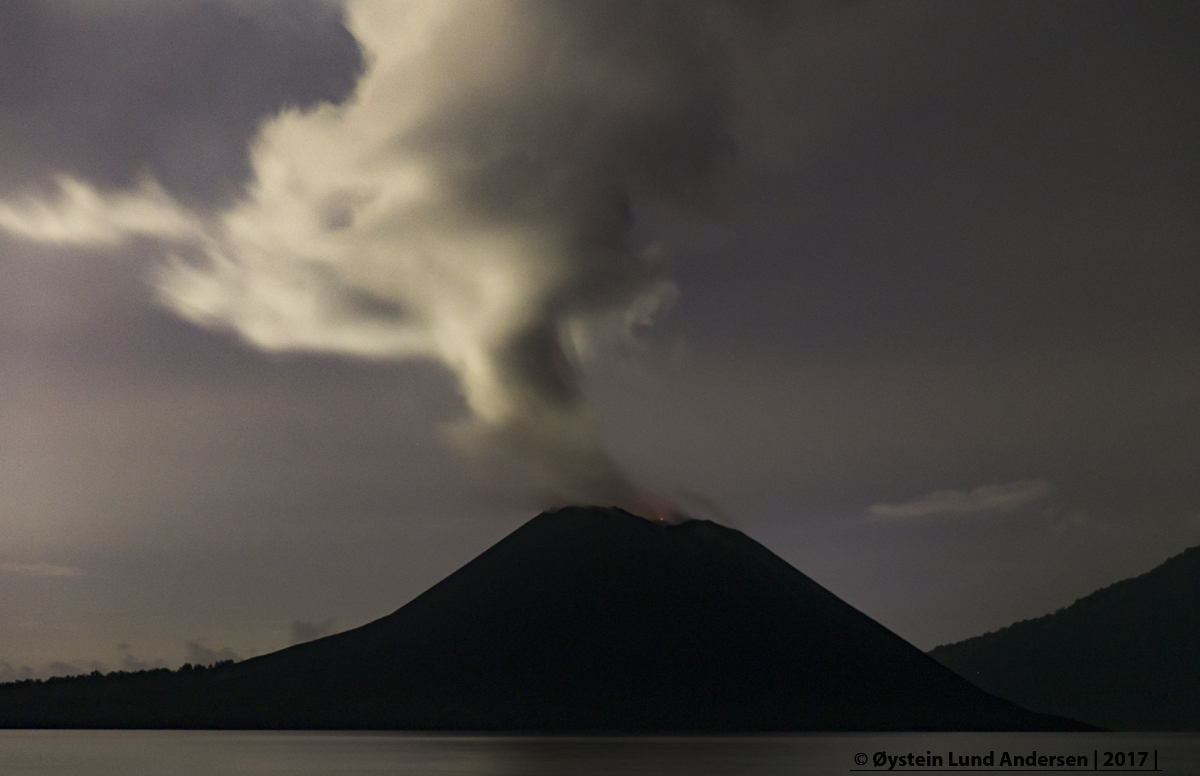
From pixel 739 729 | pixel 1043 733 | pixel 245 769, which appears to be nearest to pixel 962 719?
pixel 1043 733

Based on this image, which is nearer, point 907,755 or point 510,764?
point 510,764

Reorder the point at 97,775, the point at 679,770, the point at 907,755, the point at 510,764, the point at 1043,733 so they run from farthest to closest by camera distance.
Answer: the point at 1043,733 → the point at 907,755 → the point at 510,764 → the point at 679,770 → the point at 97,775

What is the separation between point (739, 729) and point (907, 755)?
333 ft

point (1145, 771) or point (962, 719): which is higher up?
point (962, 719)

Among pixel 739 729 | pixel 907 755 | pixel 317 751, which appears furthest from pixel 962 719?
pixel 317 751

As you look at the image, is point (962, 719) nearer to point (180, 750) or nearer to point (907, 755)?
point (907, 755)

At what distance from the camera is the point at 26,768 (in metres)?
83.7

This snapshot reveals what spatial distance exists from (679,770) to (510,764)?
15077 mm

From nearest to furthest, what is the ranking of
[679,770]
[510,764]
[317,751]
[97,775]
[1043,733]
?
[97,775] → [679,770] → [510,764] → [317,751] → [1043,733]

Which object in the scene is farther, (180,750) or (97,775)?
(180,750)

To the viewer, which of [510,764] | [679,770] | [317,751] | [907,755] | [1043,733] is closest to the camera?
[679,770]

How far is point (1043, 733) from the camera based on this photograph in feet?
639

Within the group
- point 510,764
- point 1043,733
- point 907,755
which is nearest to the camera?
point 510,764

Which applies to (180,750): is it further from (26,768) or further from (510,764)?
(510,764)
